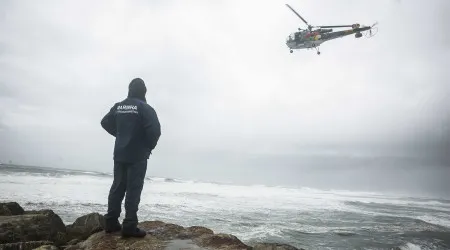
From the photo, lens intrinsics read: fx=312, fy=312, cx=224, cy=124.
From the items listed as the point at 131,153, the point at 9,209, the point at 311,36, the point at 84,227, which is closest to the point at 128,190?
the point at 131,153

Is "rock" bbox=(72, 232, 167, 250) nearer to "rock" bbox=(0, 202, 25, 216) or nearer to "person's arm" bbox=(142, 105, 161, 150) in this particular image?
"person's arm" bbox=(142, 105, 161, 150)

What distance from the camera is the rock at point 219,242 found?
4.31 m

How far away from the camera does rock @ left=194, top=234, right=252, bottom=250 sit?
4312 millimetres

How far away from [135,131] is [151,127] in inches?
9.4

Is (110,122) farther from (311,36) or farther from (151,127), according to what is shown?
(311,36)

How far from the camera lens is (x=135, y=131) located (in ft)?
13.8

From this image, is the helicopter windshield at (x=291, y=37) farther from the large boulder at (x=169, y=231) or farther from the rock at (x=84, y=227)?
the large boulder at (x=169, y=231)

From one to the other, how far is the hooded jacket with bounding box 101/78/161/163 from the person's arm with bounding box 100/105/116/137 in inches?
10.2

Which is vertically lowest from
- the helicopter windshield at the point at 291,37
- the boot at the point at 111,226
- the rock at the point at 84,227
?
the rock at the point at 84,227

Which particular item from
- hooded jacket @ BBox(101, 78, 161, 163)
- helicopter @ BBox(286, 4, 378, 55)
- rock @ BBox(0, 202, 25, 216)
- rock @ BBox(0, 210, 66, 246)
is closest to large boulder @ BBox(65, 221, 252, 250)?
hooded jacket @ BBox(101, 78, 161, 163)

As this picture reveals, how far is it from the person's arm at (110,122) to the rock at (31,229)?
7.93 feet

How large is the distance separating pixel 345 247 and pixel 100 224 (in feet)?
27.8

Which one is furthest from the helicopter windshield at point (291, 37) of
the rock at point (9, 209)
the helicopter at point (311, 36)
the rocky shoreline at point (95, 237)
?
the rock at point (9, 209)

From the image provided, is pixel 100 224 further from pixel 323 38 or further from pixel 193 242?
pixel 323 38
